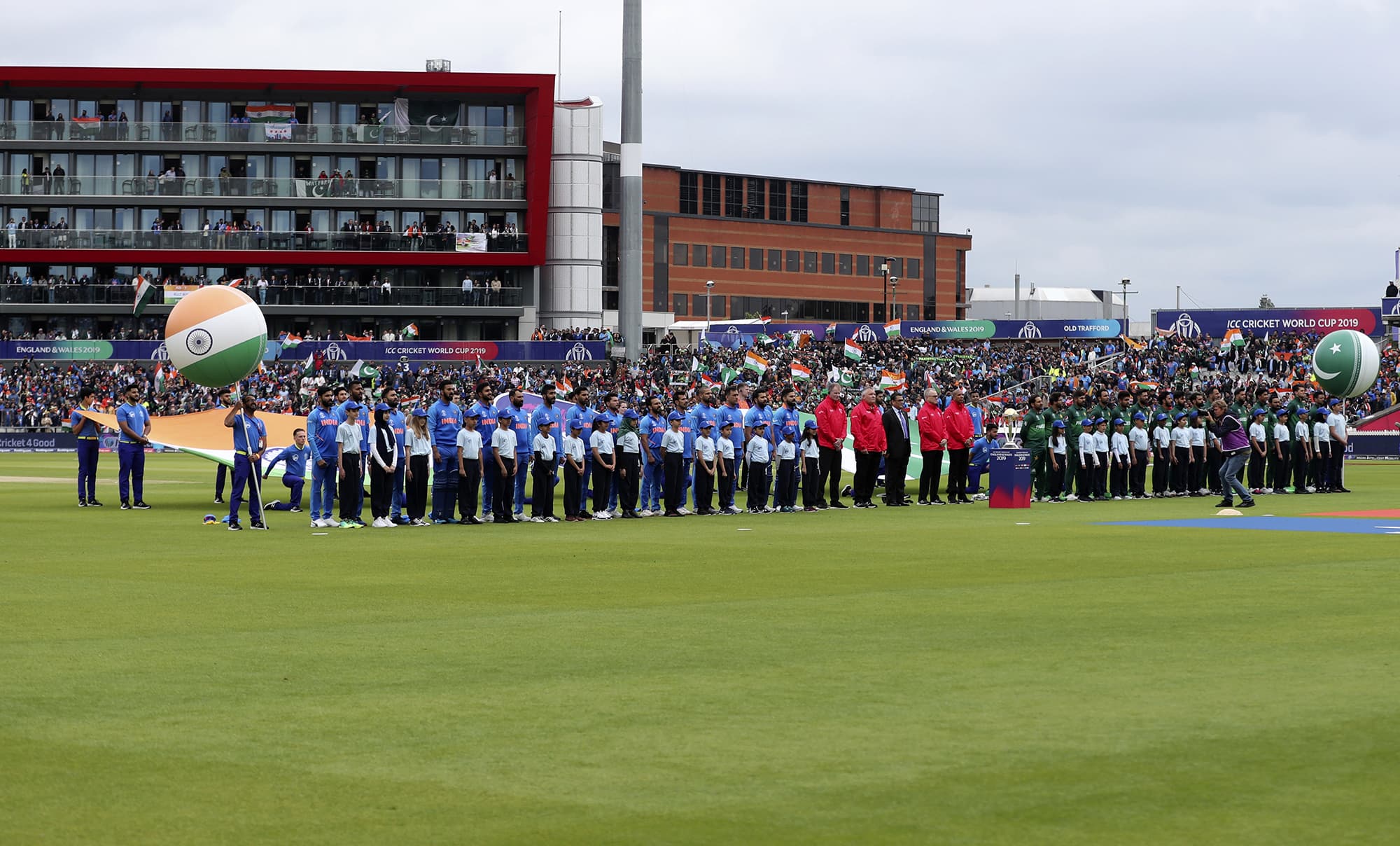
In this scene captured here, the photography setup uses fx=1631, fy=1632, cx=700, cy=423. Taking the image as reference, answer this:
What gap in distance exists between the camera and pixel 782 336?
80562 mm

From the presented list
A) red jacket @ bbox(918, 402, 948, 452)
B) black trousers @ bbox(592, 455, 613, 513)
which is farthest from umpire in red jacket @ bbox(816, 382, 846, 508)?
black trousers @ bbox(592, 455, 613, 513)

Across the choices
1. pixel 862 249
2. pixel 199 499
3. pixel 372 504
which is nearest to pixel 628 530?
pixel 372 504

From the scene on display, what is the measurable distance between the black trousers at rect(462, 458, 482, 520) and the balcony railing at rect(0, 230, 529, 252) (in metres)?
55.1

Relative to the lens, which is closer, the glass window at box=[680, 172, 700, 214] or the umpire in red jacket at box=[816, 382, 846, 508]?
the umpire in red jacket at box=[816, 382, 846, 508]

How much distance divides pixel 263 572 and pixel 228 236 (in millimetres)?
63690

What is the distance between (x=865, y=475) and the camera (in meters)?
27.4

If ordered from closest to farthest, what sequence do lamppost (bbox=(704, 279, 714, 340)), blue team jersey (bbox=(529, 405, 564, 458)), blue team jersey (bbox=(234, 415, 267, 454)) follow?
blue team jersey (bbox=(234, 415, 267, 454)) → blue team jersey (bbox=(529, 405, 564, 458)) → lamppost (bbox=(704, 279, 714, 340))

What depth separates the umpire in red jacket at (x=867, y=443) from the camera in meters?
27.0

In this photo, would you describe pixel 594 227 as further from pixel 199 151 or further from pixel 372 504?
pixel 372 504

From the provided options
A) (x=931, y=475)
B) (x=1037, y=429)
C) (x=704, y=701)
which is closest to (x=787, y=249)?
(x=1037, y=429)

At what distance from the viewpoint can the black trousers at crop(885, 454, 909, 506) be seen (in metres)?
27.5

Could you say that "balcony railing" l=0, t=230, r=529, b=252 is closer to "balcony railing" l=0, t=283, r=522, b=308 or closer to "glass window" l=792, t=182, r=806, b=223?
"balcony railing" l=0, t=283, r=522, b=308

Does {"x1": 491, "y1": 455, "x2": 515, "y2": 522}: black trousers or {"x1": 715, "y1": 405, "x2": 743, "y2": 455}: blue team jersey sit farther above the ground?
{"x1": 715, "y1": 405, "x2": 743, "y2": 455}: blue team jersey

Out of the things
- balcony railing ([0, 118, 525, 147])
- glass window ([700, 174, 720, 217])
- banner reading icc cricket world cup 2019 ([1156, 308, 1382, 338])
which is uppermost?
glass window ([700, 174, 720, 217])
